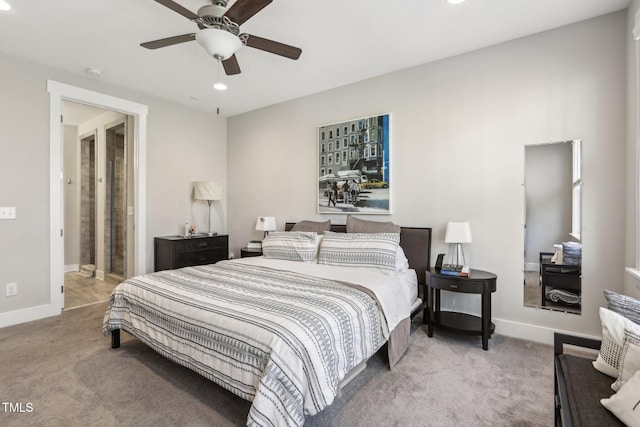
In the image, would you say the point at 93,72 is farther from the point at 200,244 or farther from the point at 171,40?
the point at 200,244

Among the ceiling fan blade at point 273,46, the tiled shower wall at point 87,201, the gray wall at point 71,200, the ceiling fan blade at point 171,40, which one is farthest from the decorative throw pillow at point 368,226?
the gray wall at point 71,200

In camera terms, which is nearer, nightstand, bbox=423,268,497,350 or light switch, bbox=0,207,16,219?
nightstand, bbox=423,268,497,350

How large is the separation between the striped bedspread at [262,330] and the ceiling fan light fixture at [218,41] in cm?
170

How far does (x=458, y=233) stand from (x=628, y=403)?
6.34ft

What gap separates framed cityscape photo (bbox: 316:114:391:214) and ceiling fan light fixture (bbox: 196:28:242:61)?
6.18ft

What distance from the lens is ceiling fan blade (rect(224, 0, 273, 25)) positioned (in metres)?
1.92

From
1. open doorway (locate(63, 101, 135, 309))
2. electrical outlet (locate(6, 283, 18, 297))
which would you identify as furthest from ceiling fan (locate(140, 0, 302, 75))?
electrical outlet (locate(6, 283, 18, 297))

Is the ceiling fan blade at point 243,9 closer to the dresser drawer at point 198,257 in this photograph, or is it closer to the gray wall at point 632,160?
the gray wall at point 632,160

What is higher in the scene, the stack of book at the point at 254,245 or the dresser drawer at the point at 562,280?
the stack of book at the point at 254,245

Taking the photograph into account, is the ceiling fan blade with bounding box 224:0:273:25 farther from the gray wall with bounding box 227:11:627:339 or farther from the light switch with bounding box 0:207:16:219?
the light switch with bounding box 0:207:16:219

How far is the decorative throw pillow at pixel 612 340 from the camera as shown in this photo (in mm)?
1305

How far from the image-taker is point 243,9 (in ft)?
6.51

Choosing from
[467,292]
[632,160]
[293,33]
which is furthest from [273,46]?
[632,160]

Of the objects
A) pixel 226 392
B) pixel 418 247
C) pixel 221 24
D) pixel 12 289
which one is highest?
pixel 221 24
